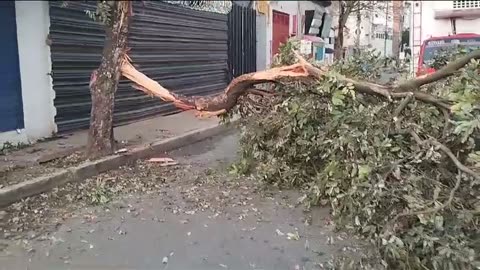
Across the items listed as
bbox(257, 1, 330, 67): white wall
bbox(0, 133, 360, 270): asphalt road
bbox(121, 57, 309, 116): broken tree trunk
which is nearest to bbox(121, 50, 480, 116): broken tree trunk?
bbox(121, 57, 309, 116): broken tree trunk

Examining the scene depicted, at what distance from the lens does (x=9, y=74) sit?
780cm

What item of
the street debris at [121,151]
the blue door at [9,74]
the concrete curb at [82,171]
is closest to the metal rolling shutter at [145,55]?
the blue door at [9,74]

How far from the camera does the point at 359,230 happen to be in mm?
4410

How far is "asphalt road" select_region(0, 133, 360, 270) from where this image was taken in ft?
13.5

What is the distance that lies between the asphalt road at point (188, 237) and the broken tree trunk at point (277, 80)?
1234 millimetres

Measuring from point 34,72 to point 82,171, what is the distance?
2.65m

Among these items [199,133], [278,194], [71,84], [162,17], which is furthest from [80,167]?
[162,17]

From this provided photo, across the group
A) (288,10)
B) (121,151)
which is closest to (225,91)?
(121,151)

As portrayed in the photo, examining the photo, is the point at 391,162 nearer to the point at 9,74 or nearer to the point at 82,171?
the point at 82,171

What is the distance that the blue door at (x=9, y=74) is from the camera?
765 cm

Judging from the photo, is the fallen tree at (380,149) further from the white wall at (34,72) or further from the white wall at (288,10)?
the white wall at (288,10)

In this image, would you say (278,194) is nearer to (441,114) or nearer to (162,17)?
(441,114)

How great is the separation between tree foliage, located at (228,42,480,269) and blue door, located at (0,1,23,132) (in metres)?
3.86

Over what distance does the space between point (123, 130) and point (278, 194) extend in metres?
4.40
